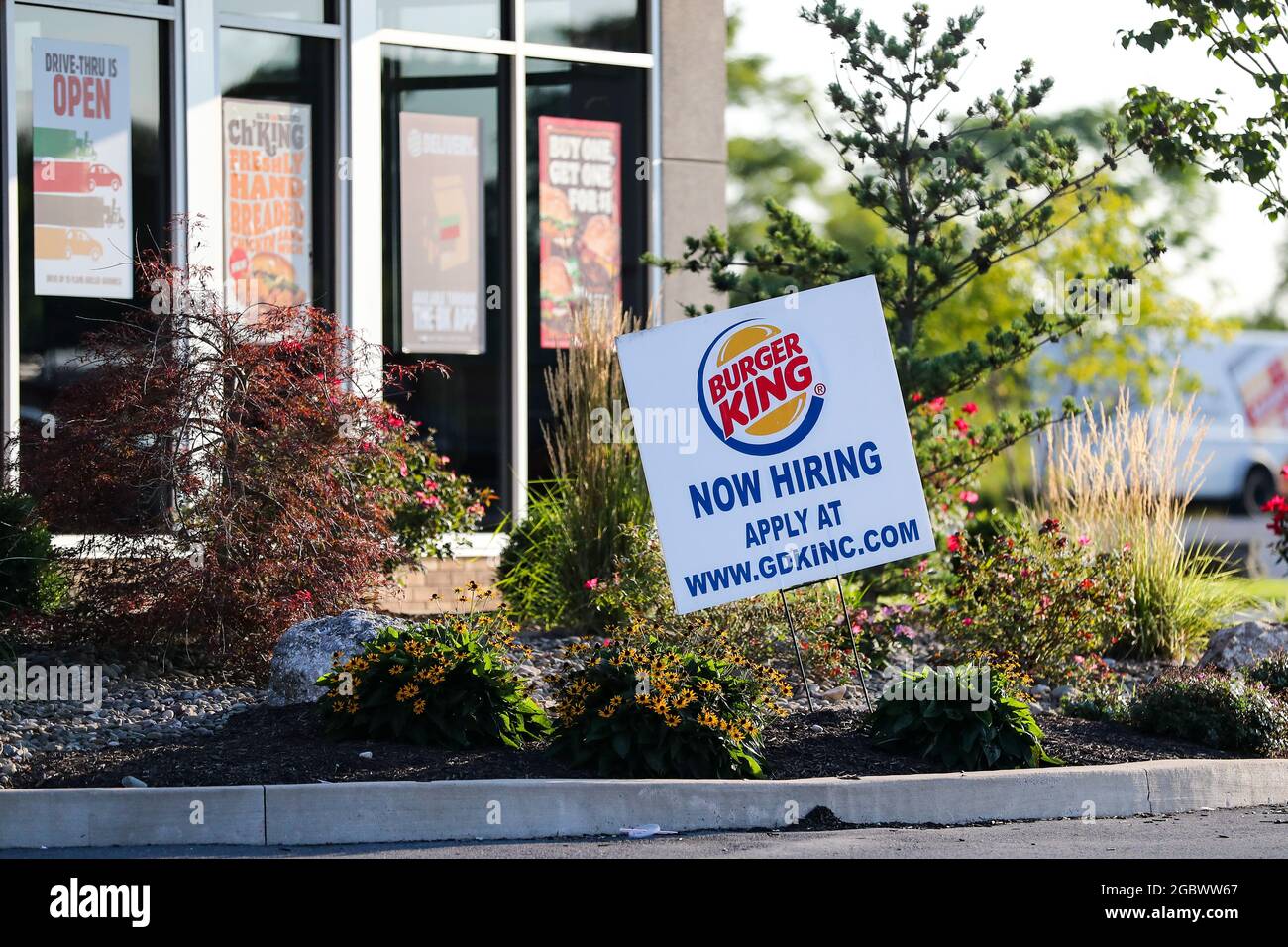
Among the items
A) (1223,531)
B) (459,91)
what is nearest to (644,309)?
(459,91)

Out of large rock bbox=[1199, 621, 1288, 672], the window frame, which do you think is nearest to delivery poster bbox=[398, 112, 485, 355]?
the window frame

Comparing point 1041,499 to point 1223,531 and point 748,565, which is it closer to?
point 748,565

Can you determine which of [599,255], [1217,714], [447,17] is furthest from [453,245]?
[1217,714]

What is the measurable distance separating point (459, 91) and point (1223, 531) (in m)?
15.2

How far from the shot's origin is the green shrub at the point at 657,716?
6520 mm

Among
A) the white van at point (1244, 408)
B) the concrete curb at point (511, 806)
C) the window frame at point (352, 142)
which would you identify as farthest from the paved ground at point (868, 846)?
the white van at point (1244, 408)

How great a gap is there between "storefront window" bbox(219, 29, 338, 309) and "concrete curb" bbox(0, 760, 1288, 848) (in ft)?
21.9

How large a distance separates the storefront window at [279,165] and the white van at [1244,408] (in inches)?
630

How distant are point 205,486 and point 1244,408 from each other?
20944 mm

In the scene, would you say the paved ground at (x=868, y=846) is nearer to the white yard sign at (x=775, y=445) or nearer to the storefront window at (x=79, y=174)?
the white yard sign at (x=775, y=445)

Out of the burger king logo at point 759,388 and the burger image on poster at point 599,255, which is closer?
the burger king logo at point 759,388

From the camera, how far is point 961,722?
7004 mm
